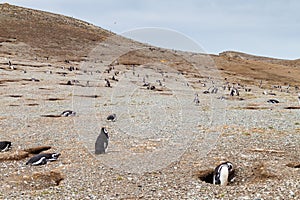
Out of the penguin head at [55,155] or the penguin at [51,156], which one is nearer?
the penguin at [51,156]

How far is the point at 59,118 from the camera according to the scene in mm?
19641

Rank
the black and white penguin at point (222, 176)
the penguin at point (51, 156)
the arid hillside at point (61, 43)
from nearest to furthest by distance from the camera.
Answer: the black and white penguin at point (222, 176), the penguin at point (51, 156), the arid hillside at point (61, 43)

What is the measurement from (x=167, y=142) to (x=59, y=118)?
7739mm

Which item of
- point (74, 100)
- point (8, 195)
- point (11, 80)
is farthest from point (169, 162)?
point (11, 80)

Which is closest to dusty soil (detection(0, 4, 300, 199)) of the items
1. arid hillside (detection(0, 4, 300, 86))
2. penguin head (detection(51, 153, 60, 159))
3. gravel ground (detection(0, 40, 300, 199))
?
gravel ground (detection(0, 40, 300, 199))

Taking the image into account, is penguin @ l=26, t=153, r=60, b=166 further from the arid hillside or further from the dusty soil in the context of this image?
the arid hillside

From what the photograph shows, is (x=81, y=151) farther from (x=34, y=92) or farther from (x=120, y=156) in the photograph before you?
(x=34, y=92)

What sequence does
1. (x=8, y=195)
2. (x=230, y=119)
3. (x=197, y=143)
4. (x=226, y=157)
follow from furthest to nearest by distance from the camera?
(x=230, y=119) < (x=197, y=143) < (x=226, y=157) < (x=8, y=195)

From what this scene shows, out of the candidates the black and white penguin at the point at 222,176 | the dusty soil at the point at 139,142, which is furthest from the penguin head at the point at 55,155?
the black and white penguin at the point at 222,176

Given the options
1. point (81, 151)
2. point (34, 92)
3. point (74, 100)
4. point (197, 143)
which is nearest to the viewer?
point (81, 151)

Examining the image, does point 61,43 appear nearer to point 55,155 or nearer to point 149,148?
point 149,148

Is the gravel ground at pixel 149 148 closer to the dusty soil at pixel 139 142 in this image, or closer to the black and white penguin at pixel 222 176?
the dusty soil at pixel 139 142

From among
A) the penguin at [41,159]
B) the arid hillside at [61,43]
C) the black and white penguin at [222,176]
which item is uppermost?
the arid hillside at [61,43]

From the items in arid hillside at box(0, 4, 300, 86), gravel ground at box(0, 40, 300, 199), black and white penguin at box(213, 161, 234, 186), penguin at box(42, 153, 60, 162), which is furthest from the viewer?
arid hillside at box(0, 4, 300, 86)
